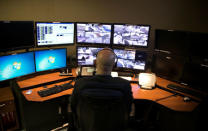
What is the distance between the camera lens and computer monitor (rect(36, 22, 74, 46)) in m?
2.73

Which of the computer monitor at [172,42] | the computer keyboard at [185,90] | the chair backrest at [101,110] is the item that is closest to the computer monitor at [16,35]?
the chair backrest at [101,110]

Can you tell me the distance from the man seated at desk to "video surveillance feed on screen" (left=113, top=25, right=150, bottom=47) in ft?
3.68

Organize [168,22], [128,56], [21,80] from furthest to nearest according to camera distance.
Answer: [168,22] → [128,56] → [21,80]

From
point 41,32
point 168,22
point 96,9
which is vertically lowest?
point 41,32

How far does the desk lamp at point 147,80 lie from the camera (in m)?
2.66

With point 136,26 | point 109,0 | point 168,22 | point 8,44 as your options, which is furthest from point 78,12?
point 168,22

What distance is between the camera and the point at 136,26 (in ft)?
9.41

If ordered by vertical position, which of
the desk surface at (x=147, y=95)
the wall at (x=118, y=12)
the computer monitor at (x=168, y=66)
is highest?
the wall at (x=118, y=12)

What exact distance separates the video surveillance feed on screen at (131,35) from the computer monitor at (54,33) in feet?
2.39

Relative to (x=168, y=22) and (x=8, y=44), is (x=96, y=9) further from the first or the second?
(x=8, y=44)

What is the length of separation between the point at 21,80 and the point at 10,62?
35cm

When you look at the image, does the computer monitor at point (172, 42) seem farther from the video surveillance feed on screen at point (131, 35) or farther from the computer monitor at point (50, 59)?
the computer monitor at point (50, 59)

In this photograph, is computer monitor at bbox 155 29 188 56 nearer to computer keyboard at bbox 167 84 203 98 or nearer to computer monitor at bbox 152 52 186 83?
computer monitor at bbox 152 52 186 83

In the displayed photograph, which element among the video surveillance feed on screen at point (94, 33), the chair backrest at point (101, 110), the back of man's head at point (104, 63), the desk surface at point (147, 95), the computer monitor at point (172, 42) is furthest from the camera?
the video surveillance feed on screen at point (94, 33)
